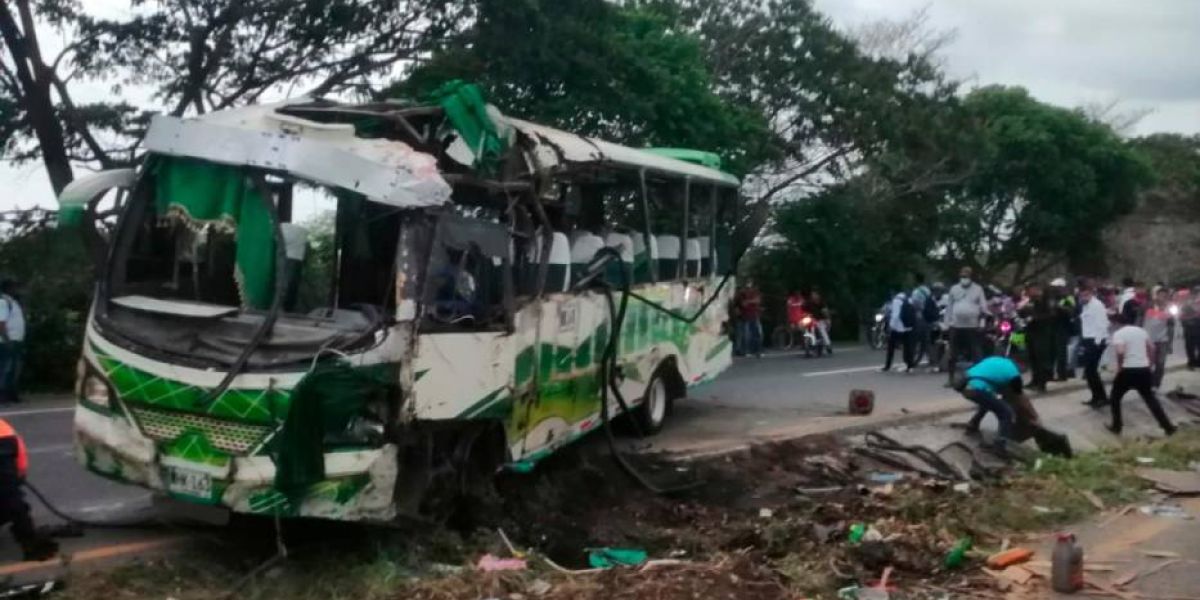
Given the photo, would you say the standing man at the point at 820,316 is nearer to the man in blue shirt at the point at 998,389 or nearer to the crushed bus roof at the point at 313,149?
the man in blue shirt at the point at 998,389

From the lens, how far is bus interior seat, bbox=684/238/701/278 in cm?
1355

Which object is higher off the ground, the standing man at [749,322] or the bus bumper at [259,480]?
the standing man at [749,322]

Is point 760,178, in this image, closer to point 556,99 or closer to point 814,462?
point 556,99

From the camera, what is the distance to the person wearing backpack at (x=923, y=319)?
21.7 meters

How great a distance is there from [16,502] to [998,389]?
8.75m

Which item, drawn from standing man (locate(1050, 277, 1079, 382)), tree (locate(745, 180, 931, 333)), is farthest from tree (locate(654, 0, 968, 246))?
standing man (locate(1050, 277, 1079, 382))

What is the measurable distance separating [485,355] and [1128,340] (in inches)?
347

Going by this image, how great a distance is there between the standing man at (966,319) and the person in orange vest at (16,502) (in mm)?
14074

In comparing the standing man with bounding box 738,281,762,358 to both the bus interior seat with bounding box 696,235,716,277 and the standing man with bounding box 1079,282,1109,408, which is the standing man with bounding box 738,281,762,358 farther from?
the bus interior seat with bounding box 696,235,716,277

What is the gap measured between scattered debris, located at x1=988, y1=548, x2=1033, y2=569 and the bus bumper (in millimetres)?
3661

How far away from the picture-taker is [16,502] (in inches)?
280

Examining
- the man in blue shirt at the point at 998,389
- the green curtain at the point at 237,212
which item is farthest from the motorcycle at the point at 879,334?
the green curtain at the point at 237,212

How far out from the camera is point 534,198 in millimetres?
9180

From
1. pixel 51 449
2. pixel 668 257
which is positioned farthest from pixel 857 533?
pixel 51 449
